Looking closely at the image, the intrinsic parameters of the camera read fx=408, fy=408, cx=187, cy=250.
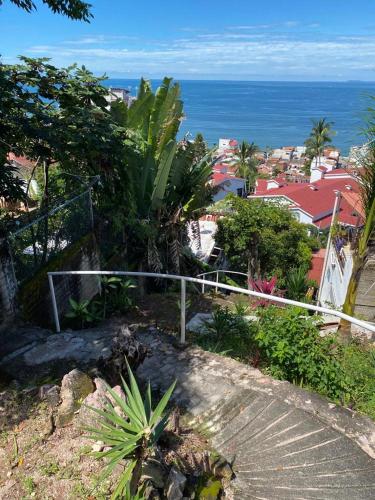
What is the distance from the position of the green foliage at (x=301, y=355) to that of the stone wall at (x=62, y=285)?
302 cm

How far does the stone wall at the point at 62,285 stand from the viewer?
539cm

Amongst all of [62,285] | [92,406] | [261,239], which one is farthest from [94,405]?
[261,239]

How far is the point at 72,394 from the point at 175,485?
1298mm

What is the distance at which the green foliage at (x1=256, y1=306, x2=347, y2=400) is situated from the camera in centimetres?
424

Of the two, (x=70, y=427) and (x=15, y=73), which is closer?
(x=70, y=427)

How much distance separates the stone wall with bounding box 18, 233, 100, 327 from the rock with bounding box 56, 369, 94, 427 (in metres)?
1.95

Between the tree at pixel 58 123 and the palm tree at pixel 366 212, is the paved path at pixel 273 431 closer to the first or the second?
the palm tree at pixel 366 212

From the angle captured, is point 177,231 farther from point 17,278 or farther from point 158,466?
point 158,466

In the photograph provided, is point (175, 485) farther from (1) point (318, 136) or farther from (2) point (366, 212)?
(1) point (318, 136)

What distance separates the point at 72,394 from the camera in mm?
3549

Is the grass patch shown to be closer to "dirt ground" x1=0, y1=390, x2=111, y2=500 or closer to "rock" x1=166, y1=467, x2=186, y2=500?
"rock" x1=166, y1=467, x2=186, y2=500

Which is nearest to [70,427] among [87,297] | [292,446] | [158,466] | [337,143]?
[158,466]

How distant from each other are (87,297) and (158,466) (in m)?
4.53

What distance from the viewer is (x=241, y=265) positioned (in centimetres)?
1991
